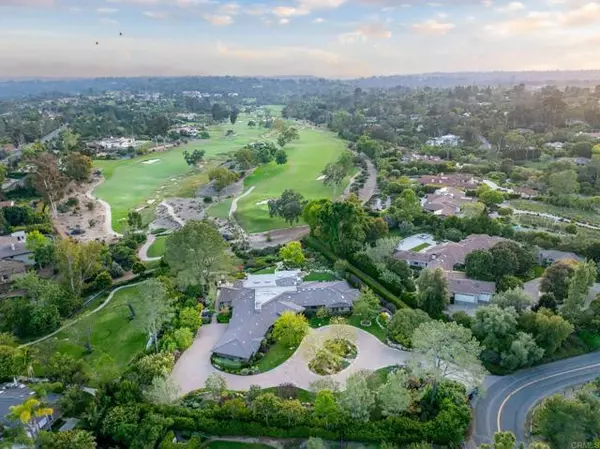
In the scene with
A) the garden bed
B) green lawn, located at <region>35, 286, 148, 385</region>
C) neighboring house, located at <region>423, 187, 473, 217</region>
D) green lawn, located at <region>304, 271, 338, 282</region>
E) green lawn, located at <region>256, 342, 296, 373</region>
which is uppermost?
neighboring house, located at <region>423, 187, 473, 217</region>

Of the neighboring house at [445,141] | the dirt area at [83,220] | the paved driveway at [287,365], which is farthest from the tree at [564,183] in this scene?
the dirt area at [83,220]

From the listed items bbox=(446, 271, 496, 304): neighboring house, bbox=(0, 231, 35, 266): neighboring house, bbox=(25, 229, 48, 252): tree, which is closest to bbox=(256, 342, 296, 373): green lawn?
bbox=(446, 271, 496, 304): neighboring house

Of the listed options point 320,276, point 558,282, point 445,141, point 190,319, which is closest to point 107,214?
point 190,319

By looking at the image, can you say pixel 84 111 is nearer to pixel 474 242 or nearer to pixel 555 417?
pixel 474 242

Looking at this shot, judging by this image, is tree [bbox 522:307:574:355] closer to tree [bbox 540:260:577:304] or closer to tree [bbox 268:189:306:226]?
tree [bbox 540:260:577:304]

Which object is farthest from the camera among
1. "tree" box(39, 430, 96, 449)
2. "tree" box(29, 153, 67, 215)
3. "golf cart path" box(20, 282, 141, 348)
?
"tree" box(29, 153, 67, 215)

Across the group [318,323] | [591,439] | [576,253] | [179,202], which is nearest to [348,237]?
[318,323]
